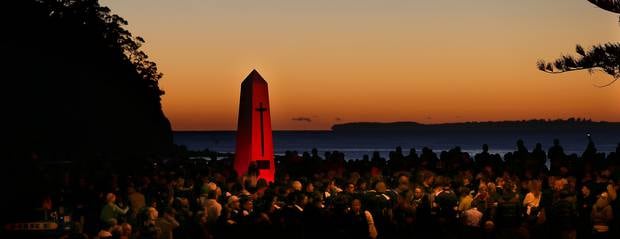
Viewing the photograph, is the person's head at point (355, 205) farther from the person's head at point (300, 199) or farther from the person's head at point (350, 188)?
the person's head at point (350, 188)

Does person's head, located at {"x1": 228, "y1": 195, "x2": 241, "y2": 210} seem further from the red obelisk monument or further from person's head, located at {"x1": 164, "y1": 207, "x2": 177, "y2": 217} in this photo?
the red obelisk monument

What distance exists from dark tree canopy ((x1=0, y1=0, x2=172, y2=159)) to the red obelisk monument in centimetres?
2794

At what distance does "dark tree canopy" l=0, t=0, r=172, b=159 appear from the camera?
62031mm

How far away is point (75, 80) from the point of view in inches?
2800

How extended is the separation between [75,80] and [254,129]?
44.5 m

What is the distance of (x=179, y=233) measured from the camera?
1638 centimetres

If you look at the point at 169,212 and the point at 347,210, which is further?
the point at 347,210

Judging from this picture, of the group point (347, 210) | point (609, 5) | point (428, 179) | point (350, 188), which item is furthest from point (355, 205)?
point (609, 5)

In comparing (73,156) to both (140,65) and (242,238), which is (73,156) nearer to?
(140,65)

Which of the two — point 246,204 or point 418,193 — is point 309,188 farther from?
point 246,204

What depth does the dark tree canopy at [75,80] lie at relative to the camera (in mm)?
62031

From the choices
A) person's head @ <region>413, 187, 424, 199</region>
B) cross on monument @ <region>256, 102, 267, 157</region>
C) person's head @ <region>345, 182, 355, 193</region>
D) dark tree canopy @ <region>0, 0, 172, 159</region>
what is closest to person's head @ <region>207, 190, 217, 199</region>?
person's head @ <region>345, 182, 355, 193</region>

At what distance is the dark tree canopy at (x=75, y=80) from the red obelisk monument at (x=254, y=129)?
2794 cm

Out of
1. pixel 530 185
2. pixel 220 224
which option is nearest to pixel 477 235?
pixel 530 185
